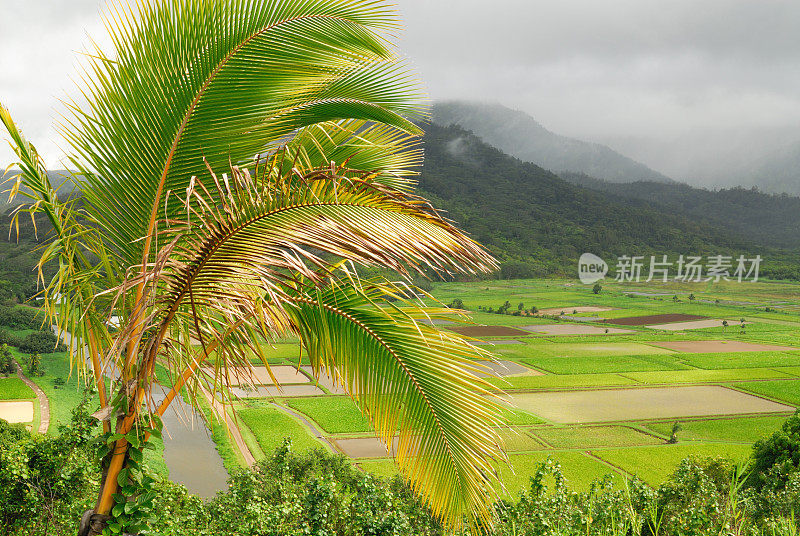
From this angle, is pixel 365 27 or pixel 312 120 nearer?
pixel 365 27

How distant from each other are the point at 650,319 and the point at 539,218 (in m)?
61.7

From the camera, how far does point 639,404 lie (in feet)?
106

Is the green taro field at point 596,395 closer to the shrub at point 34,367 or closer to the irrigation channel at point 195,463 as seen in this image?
the irrigation channel at point 195,463

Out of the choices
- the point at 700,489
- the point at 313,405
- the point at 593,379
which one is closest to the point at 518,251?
the point at 593,379

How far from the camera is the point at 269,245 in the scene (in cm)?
228

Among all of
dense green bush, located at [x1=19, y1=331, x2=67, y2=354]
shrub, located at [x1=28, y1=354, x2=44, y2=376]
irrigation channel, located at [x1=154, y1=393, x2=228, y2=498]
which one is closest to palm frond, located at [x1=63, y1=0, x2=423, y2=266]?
irrigation channel, located at [x1=154, y1=393, x2=228, y2=498]

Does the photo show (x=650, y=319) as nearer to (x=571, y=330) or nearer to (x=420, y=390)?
(x=571, y=330)

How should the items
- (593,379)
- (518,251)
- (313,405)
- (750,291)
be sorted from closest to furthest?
(313,405) → (593,379) → (750,291) → (518,251)

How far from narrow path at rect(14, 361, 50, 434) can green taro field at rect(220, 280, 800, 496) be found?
8.28m

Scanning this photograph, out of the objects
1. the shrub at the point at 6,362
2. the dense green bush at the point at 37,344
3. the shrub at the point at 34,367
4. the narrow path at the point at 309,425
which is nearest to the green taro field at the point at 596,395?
the narrow path at the point at 309,425

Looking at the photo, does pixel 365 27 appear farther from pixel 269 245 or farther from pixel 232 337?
pixel 232 337

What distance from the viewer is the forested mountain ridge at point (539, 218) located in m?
107

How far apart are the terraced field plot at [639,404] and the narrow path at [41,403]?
2285 centimetres

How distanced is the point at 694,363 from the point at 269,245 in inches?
1833
